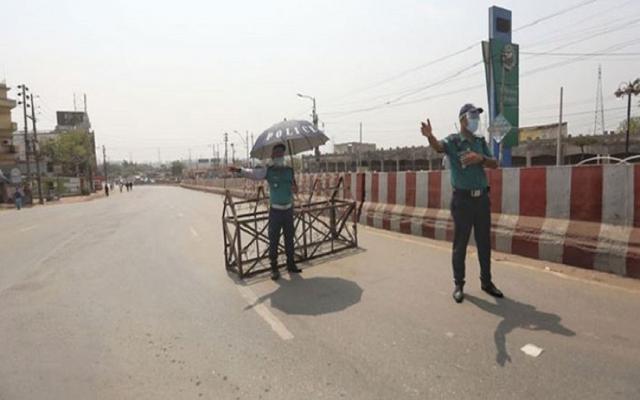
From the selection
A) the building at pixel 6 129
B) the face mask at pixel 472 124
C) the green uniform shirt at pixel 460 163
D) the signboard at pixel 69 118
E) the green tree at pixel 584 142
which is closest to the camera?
the face mask at pixel 472 124

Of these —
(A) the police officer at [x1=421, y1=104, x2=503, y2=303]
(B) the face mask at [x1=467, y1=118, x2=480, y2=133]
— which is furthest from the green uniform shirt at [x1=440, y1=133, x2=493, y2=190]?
(B) the face mask at [x1=467, y1=118, x2=480, y2=133]

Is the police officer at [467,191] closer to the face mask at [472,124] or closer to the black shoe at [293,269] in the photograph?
the face mask at [472,124]

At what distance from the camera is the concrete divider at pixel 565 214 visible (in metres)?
5.63

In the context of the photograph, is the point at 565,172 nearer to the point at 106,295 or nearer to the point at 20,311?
the point at 106,295

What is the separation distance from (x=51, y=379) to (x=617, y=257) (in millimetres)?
6180

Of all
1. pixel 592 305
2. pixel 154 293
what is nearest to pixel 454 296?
pixel 592 305

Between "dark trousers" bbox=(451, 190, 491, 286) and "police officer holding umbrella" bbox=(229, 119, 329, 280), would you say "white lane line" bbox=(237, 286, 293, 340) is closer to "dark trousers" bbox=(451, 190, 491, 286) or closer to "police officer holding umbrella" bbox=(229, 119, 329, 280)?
"police officer holding umbrella" bbox=(229, 119, 329, 280)

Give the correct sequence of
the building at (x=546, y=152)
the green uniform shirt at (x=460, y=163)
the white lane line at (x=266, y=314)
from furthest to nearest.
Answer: the building at (x=546, y=152), the green uniform shirt at (x=460, y=163), the white lane line at (x=266, y=314)

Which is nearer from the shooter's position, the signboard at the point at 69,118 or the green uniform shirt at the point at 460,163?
the green uniform shirt at the point at 460,163

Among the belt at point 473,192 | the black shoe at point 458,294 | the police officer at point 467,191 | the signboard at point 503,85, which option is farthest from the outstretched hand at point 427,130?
the signboard at point 503,85

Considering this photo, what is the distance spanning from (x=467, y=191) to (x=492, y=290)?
1.17 meters

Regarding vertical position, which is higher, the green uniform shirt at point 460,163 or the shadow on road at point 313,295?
→ the green uniform shirt at point 460,163

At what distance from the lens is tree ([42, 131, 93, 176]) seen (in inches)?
2953

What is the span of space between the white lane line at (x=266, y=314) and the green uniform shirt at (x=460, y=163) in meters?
2.51
